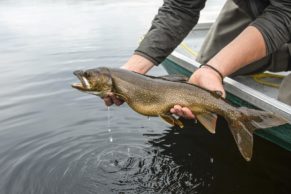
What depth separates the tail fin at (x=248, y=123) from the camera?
121 inches

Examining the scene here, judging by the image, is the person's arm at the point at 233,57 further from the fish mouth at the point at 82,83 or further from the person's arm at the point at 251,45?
the fish mouth at the point at 82,83

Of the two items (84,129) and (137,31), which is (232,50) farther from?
(137,31)

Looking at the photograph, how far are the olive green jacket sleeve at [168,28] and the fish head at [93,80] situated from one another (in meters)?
0.84

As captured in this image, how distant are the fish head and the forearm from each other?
91 centimetres

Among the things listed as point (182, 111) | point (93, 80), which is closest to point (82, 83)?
point (93, 80)

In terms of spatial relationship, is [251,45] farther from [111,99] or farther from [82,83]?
[82,83]

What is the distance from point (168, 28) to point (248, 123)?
4.69 feet

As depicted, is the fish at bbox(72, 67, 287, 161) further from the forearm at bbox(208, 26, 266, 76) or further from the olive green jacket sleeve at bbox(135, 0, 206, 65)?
the olive green jacket sleeve at bbox(135, 0, 206, 65)

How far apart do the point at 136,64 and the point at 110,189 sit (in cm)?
123

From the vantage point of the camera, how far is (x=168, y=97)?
10.7 feet

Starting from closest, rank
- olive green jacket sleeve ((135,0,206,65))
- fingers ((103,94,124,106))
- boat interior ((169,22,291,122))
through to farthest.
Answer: fingers ((103,94,124,106)) < boat interior ((169,22,291,122)) < olive green jacket sleeve ((135,0,206,65))

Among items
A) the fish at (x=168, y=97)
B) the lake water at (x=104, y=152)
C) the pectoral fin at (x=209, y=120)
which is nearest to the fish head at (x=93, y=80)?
the fish at (x=168, y=97)

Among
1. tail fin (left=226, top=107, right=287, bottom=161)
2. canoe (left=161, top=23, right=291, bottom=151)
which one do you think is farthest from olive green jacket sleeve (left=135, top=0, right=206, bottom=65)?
tail fin (left=226, top=107, right=287, bottom=161)

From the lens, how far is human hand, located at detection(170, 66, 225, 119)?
10.8 ft
